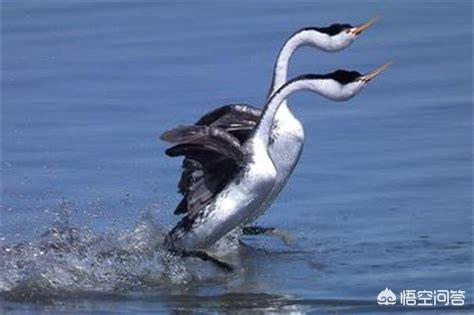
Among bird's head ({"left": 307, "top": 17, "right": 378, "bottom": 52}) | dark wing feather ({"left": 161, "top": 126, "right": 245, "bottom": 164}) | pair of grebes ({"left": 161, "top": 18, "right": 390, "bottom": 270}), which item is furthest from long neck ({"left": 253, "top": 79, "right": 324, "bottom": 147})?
bird's head ({"left": 307, "top": 17, "right": 378, "bottom": 52})

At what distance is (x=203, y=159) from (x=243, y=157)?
0.31m

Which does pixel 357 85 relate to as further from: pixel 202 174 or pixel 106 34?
pixel 106 34

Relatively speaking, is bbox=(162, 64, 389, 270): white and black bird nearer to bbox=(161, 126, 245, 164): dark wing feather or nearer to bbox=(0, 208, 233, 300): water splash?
bbox=(161, 126, 245, 164): dark wing feather

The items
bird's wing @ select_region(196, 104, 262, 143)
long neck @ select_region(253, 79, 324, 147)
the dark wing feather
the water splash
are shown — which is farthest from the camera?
bird's wing @ select_region(196, 104, 262, 143)

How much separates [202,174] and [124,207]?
128 centimetres

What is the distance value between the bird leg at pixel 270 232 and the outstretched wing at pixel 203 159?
620 millimetres

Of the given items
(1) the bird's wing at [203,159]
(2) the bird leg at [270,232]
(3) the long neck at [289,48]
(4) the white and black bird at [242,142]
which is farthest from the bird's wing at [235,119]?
(2) the bird leg at [270,232]

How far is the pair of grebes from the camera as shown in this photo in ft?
40.7

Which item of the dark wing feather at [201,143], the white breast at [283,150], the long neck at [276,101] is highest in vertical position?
A: the long neck at [276,101]

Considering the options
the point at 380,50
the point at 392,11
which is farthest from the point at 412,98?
the point at 392,11

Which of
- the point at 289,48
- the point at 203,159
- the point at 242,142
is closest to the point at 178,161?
the point at 289,48

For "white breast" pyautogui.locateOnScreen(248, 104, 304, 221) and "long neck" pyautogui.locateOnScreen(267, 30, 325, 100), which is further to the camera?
"long neck" pyautogui.locateOnScreen(267, 30, 325, 100)

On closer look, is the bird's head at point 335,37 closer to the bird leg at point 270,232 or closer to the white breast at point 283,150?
the white breast at point 283,150

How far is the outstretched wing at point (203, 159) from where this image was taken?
12.5 metres
